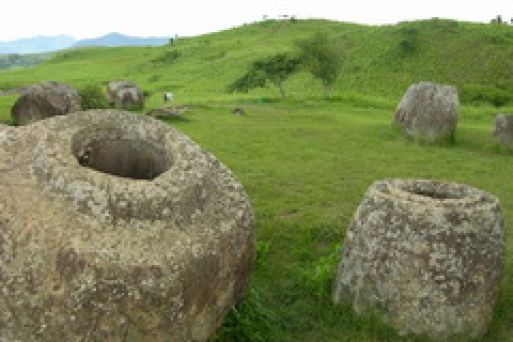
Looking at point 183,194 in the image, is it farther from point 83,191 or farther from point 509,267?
point 509,267

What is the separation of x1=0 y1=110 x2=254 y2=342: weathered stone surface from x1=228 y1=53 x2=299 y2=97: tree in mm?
41167

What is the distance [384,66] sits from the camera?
5206 centimetres

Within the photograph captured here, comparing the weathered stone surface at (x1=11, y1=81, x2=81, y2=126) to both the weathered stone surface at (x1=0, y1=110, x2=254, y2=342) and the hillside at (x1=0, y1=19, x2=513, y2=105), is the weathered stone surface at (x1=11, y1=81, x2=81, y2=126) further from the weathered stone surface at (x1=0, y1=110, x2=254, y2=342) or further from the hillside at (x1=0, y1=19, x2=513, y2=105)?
the hillside at (x1=0, y1=19, x2=513, y2=105)

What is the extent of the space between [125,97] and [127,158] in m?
24.6

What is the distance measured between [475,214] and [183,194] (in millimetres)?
3891

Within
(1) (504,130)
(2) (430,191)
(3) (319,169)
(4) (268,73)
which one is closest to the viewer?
(2) (430,191)

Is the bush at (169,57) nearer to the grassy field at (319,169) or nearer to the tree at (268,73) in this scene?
the tree at (268,73)

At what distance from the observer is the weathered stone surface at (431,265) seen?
25.0ft

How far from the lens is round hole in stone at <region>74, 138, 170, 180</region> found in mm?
7266

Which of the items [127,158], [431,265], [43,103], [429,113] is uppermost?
[127,158]

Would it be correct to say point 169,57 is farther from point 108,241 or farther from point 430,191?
point 108,241

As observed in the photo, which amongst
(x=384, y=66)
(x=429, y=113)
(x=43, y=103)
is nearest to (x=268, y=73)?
(x=384, y=66)

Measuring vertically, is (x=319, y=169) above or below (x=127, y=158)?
below

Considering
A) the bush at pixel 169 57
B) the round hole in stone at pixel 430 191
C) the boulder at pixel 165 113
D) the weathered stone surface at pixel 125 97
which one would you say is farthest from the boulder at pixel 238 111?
the bush at pixel 169 57
